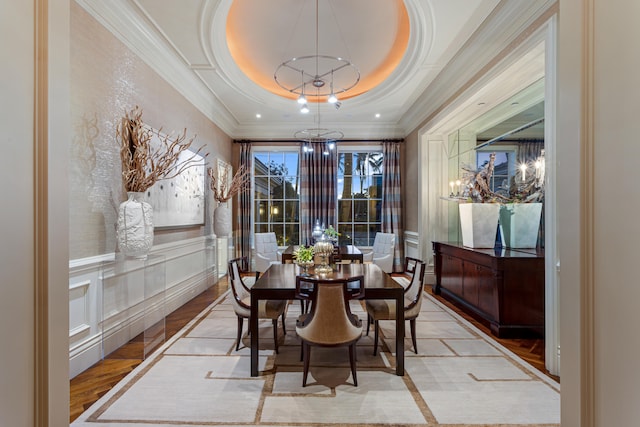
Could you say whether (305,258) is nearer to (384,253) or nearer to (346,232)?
(384,253)

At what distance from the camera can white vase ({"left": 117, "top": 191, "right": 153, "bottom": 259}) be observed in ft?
8.59

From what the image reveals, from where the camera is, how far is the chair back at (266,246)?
5619 mm

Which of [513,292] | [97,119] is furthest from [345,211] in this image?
[97,119]

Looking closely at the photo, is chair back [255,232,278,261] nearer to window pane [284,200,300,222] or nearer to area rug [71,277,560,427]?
window pane [284,200,300,222]

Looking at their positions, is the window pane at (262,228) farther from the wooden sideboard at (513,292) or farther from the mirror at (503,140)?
the wooden sideboard at (513,292)

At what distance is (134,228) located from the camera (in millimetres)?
2652

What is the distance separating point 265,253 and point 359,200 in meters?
2.45

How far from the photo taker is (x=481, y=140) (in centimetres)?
462

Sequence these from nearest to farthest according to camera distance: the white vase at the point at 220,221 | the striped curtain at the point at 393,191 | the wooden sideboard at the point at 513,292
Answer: the wooden sideboard at the point at 513,292 → the white vase at the point at 220,221 → the striped curtain at the point at 393,191

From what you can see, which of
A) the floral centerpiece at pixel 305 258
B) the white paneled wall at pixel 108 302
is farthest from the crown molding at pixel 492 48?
the white paneled wall at pixel 108 302

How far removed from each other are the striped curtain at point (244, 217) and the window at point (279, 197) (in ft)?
0.92
